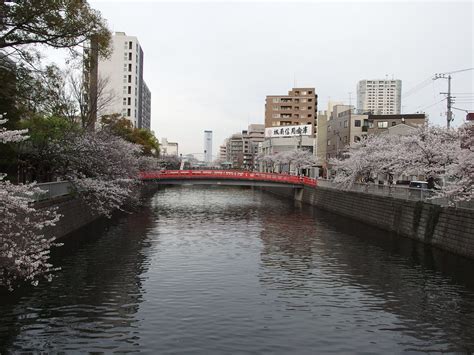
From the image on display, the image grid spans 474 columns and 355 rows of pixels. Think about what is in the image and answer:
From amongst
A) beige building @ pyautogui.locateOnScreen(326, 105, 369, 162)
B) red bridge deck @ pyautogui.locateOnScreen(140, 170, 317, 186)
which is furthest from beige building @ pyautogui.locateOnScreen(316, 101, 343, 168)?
red bridge deck @ pyautogui.locateOnScreen(140, 170, 317, 186)

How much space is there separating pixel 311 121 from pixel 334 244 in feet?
475

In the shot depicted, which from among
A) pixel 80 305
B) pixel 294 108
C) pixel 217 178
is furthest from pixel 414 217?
pixel 294 108

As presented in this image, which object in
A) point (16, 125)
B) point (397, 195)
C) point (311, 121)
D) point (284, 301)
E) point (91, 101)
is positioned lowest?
point (284, 301)

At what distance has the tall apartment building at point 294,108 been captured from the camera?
17700cm

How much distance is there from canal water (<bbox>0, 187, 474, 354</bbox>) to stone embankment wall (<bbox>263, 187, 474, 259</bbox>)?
3.92 ft

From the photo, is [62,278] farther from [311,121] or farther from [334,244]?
[311,121]

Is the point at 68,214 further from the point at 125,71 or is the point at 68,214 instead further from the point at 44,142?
the point at 125,71

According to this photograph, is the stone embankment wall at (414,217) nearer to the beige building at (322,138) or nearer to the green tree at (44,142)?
the green tree at (44,142)

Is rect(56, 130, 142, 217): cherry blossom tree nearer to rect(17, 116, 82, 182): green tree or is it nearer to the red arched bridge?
rect(17, 116, 82, 182): green tree

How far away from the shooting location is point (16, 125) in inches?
1248

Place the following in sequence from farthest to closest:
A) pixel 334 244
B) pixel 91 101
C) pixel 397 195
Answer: pixel 91 101, pixel 397 195, pixel 334 244

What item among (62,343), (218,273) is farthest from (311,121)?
(62,343)

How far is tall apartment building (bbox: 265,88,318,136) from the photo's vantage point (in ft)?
581

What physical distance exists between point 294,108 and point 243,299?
161 metres
